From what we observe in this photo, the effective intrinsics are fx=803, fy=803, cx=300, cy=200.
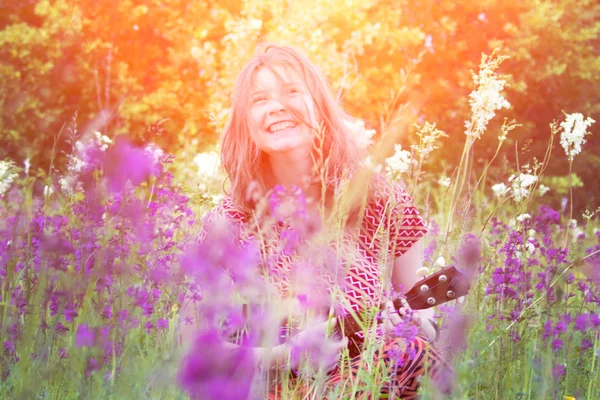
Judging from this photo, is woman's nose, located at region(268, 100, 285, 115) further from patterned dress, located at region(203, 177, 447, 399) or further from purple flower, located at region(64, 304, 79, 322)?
purple flower, located at region(64, 304, 79, 322)

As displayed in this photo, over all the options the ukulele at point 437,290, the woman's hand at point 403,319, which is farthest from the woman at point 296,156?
the ukulele at point 437,290

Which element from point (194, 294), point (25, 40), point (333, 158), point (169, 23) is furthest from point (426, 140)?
point (169, 23)

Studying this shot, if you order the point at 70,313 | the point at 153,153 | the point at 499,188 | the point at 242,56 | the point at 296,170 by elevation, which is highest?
the point at 242,56

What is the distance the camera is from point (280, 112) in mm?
2406

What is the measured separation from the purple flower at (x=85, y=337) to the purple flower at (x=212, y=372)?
1.37 feet

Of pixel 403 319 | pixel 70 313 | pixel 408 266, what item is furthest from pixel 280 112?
pixel 70 313

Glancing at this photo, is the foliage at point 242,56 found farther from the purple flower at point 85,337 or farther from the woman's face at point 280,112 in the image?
the purple flower at point 85,337

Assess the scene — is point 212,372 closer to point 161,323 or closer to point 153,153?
point 161,323

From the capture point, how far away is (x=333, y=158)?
8.43 feet

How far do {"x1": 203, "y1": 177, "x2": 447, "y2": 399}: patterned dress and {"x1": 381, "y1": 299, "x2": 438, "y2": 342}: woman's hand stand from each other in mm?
46

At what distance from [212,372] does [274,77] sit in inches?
73.7

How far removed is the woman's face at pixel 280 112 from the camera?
2.39m

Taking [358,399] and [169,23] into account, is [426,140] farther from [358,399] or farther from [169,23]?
[169,23]

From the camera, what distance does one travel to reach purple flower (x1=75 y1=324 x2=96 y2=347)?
1154mm
